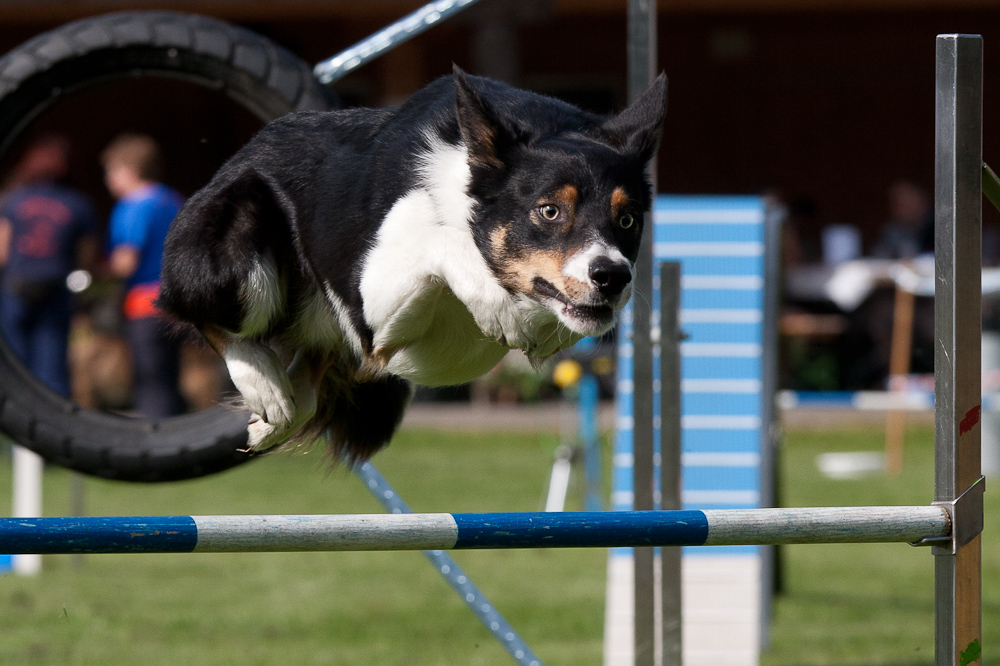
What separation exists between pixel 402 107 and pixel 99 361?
34.2ft

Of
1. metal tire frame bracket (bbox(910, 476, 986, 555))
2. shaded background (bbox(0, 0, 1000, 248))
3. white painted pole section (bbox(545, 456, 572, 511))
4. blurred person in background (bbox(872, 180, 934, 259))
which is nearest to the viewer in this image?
metal tire frame bracket (bbox(910, 476, 986, 555))

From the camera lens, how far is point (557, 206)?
285 cm

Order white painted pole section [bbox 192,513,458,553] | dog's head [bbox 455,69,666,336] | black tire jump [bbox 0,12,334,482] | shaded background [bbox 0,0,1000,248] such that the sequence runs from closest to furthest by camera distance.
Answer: white painted pole section [bbox 192,513,458,553]
dog's head [bbox 455,69,666,336]
black tire jump [bbox 0,12,334,482]
shaded background [bbox 0,0,1000,248]

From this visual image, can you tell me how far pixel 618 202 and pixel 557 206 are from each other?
0.13 metres

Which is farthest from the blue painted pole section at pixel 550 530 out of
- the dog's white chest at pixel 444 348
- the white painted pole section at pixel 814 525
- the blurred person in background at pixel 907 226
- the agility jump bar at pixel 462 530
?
the blurred person in background at pixel 907 226

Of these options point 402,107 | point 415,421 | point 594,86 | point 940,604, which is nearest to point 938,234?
point 940,604

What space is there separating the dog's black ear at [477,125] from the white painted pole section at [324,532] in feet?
2.57

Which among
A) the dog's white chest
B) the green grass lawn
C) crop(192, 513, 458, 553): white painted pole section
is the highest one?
the dog's white chest

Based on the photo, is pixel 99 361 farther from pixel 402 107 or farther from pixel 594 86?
pixel 402 107

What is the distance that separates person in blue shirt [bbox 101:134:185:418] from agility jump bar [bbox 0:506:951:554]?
605 centimetres

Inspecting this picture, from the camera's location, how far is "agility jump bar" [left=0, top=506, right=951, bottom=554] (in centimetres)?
259

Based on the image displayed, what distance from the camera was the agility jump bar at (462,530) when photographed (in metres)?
2.59

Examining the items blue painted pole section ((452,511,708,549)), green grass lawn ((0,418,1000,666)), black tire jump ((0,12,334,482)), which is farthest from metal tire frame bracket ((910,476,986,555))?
green grass lawn ((0,418,1000,666))

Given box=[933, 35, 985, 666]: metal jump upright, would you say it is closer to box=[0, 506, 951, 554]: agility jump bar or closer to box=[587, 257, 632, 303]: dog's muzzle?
box=[0, 506, 951, 554]: agility jump bar
